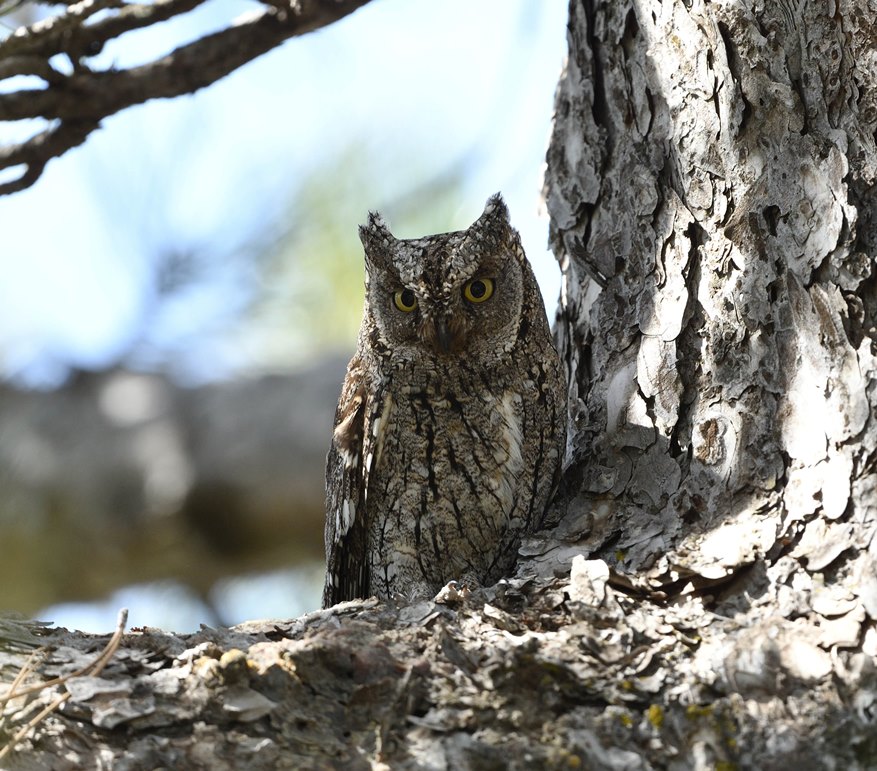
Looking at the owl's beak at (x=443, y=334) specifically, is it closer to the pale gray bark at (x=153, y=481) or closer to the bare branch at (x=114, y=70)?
the bare branch at (x=114, y=70)

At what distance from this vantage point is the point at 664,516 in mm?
2240

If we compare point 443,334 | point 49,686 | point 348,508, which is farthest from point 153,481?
point 49,686

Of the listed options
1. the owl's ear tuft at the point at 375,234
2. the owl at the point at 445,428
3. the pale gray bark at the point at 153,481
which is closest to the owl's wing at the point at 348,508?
the owl at the point at 445,428

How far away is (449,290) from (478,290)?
123 millimetres

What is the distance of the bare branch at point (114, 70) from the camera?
2.77 metres

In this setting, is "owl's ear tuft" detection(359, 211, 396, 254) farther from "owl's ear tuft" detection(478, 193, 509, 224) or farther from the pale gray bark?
the pale gray bark

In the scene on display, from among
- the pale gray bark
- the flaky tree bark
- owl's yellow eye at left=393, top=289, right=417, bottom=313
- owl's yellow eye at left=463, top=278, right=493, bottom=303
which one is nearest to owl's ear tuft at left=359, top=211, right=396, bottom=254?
owl's yellow eye at left=393, top=289, right=417, bottom=313

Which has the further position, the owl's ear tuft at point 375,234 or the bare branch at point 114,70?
the owl's ear tuft at point 375,234

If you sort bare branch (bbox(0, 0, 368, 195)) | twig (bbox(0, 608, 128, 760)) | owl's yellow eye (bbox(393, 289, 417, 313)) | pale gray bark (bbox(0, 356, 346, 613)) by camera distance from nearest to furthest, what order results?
twig (bbox(0, 608, 128, 760)) < bare branch (bbox(0, 0, 368, 195)) < owl's yellow eye (bbox(393, 289, 417, 313)) < pale gray bark (bbox(0, 356, 346, 613))

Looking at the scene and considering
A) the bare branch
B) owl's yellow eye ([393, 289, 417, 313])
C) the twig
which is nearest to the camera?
the twig

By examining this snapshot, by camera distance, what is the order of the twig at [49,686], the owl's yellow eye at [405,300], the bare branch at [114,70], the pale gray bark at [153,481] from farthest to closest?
the pale gray bark at [153,481], the owl's yellow eye at [405,300], the bare branch at [114,70], the twig at [49,686]

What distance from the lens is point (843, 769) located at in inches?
59.1

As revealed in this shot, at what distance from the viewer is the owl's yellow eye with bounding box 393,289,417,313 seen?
2867 mm

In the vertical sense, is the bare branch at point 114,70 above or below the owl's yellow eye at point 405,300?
above
